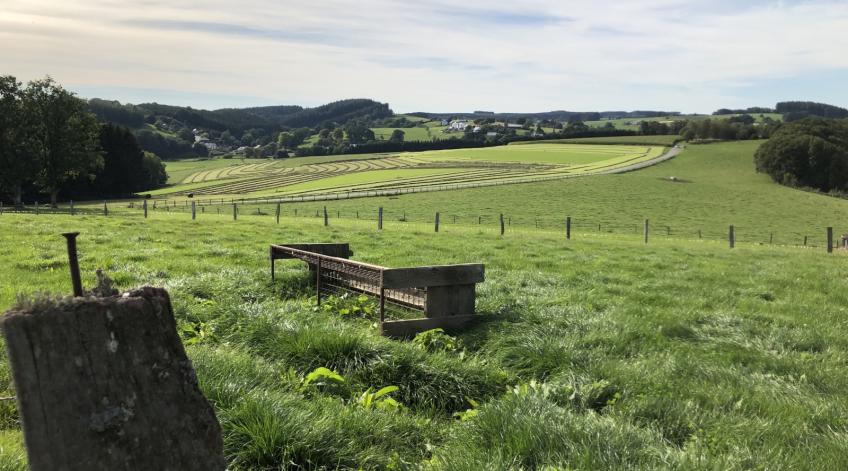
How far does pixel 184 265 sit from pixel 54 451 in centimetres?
998

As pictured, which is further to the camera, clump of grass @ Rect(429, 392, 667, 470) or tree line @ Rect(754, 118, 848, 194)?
tree line @ Rect(754, 118, 848, 194)

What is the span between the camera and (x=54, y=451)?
6.48 feet

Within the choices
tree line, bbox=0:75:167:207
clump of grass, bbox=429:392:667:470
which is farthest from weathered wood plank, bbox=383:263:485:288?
tree line, bbox=0:75:167:207

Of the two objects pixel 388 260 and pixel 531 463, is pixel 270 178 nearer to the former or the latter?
pixel 388 260

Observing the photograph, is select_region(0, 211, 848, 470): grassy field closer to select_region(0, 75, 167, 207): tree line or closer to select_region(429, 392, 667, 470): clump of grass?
select_region(429, 392, 667, 470): clump of grass

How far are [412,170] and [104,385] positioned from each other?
105 m

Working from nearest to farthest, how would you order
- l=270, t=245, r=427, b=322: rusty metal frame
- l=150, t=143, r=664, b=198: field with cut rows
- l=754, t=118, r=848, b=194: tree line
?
l=270, t=245, r=427, b=322: rusty metal frame
l=754, t=118, r=848, b=194: tree line
l=150, t=143, r=664, b=198: field with cut rows

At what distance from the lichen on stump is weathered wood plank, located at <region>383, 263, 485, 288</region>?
5458 millimetres

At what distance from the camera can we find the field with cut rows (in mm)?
87188

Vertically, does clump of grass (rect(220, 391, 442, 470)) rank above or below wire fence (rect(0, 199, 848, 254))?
above

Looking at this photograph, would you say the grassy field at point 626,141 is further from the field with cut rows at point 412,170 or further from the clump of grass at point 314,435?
the clump of grass at point 314,435

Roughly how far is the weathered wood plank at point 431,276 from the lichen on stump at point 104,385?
17.9ft

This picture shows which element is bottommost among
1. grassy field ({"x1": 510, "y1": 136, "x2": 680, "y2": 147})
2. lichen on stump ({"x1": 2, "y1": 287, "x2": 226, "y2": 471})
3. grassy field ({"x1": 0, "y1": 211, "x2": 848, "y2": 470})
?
grassy field ({"x1": 0, "y1": 211, "x2": 848, "y2": 470})

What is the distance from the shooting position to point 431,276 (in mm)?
7887
